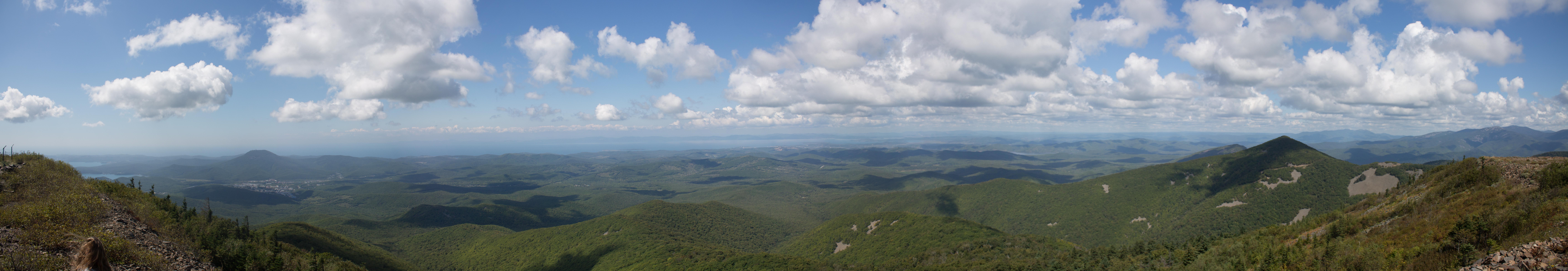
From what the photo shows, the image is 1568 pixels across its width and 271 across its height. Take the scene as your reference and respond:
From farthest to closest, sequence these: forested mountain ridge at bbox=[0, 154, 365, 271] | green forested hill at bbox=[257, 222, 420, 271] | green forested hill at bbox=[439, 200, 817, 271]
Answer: green forested hill at bbox=[439, 200, 817, 271] → green forested hill at bbox=[257, 222, 420, 271] → forested mountain ridge at bbox=[0, 154, 365, 271]

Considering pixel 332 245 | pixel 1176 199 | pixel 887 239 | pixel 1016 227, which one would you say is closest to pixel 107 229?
pixel 332 245

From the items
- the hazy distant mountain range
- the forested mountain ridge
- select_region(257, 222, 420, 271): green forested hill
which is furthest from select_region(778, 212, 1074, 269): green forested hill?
select_region(257, 222, 420, 271): green forested hill

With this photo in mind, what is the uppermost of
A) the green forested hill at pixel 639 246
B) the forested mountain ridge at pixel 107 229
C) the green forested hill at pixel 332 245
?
the forested mountain ridge at pixel 107 229

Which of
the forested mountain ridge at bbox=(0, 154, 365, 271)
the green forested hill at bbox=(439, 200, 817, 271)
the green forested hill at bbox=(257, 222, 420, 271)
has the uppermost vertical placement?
the forested mountain ridge at bbox=(0, 154, 365, 271)

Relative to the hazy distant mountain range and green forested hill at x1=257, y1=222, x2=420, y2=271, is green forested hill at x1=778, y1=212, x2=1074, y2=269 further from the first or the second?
green forested hill at x1=257, y1=222, x2=420, y2=271

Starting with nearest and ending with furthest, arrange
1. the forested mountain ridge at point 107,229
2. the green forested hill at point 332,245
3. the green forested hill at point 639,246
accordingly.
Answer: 1. the forested mountain ridge at point 107,229
2. the green forested hill at point 332,245
3. the green forested hill at point 639,246

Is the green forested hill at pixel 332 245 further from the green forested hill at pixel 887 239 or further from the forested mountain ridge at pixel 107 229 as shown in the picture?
the green forested hill at pixel 887 239

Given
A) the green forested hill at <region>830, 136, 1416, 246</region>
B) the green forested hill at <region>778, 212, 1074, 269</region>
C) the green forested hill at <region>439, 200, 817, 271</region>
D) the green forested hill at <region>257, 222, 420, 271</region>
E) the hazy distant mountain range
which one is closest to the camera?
the hazy distant mountain range

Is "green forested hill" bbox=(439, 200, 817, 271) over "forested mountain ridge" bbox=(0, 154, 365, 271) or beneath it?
beneath

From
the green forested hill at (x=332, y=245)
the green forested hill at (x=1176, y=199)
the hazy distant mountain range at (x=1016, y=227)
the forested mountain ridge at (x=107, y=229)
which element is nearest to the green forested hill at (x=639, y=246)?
the hazy distant mountain range at (x=1016, y=227)

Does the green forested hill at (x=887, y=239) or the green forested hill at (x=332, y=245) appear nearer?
the green forested hill at (x=332, y=245)
